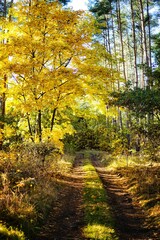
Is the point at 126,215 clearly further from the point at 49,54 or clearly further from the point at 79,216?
the point at 49,54

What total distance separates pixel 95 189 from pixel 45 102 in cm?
473

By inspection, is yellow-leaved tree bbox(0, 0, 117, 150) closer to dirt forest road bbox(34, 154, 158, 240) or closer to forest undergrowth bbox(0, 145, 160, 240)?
forest undergrowth bbox(0, 145, 160, 240)

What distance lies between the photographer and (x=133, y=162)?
17.3 metres

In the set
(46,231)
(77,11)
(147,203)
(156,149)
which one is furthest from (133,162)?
(46,231)

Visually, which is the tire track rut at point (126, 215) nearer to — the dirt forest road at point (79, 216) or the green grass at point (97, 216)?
the dirt forest road at point (79, 216)

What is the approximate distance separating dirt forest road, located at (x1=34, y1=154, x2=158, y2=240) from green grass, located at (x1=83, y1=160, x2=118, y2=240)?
180 mm

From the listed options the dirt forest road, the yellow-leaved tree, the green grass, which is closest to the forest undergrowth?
the green grass

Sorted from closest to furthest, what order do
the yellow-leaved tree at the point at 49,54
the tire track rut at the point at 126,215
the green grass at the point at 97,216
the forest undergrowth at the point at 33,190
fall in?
the green grass at the point at 97,216 < the forest undergrowth at the point at 33,190 < the tire track rut at the point at 126,215 < the yellow-leaved tree at the point at 49,54

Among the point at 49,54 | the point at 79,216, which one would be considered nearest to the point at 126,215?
the point at 79,216

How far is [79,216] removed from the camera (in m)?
8.51

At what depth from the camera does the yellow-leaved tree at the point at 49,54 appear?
13.0 m

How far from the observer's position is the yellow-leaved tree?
13031 millimetres

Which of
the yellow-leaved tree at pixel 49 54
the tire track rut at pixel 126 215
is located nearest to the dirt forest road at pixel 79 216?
the tire track rut at pixel 126 215

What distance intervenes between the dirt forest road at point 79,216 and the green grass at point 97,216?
180 mm
